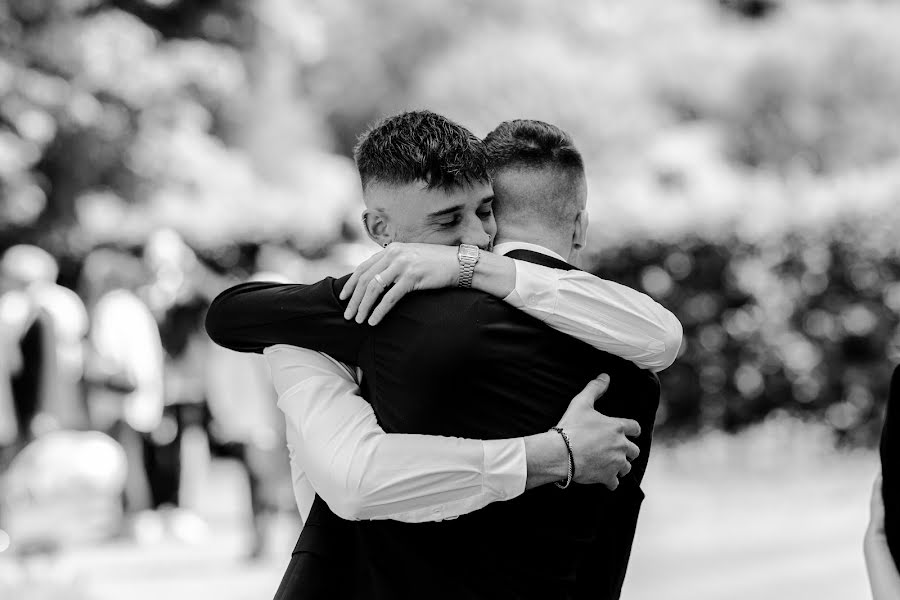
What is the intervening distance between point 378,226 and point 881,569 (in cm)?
110

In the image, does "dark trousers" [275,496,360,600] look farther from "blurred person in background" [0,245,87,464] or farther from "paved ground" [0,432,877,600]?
"blurred person in background" [0,245,87,464]

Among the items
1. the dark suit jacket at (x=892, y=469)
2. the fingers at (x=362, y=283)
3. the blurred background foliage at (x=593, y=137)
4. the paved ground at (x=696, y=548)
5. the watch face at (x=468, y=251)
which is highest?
the blurred background foliage at (x=593, y=137)

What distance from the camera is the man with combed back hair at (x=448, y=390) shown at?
1.99 m

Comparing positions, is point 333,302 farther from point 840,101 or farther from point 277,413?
point 840,101

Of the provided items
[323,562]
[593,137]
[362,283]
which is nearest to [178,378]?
[323,562]

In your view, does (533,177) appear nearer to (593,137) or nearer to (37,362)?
(37,362)

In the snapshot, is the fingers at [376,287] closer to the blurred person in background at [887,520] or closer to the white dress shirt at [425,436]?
the white dress shirt at [425,436]

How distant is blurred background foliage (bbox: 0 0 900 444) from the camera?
10.2 meters

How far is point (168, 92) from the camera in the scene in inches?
617

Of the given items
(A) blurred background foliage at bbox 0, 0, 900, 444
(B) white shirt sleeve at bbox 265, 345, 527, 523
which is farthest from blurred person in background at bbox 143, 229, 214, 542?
(B) white shirt sleeve at bbox 265, 345, 527, 523

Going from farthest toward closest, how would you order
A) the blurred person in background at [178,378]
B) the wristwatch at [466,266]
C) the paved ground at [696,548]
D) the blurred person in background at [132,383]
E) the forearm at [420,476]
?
1. the blurred person in background at [178,378]
2. the blurred person in background at [132,383]
3. the paved ground at [696,548]
4. the wristwatch at [466,266]
5. the forearm at [420,476]

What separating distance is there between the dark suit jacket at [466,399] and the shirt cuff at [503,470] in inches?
2.4

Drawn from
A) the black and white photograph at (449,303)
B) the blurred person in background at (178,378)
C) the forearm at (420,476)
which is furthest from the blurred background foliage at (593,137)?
the forearm at (420,476)

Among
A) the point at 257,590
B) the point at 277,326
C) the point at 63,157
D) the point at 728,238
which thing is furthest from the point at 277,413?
the point at 63,157
